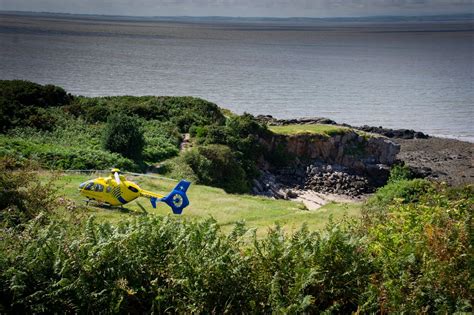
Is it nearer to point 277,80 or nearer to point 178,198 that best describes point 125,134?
point 178,198

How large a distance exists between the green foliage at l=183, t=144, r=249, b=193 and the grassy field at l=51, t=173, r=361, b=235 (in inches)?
252

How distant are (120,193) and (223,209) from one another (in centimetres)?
640

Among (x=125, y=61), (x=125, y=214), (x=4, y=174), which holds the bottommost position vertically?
(x=125, y=61)

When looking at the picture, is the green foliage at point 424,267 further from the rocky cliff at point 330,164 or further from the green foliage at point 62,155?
the rocky cliff at point 330,164

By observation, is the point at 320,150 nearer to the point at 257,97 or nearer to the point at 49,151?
the point at 49,151

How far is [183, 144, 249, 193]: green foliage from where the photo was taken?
40.9 m

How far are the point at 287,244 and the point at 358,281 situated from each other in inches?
63.8

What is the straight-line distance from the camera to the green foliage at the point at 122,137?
3847 centimetres

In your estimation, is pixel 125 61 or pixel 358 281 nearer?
pixel 358 281

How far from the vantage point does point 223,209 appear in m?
27.9

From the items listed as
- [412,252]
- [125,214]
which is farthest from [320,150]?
[412,252]

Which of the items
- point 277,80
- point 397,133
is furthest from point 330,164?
point 277,80

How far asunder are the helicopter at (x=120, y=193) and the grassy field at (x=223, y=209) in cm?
53

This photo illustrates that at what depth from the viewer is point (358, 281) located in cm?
1076
